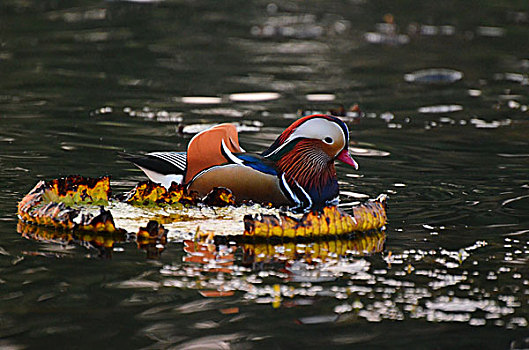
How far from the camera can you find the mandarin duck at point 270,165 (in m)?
8.42

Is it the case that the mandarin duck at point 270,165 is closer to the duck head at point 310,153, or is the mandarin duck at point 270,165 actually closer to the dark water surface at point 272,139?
the duck head at point 310,153

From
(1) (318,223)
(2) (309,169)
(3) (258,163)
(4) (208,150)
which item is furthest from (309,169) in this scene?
(1) (318,223)

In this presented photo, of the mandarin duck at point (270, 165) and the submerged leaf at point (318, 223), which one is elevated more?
the mandarin duck at point (270, 165)

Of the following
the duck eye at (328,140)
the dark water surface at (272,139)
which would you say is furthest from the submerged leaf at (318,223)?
the duck eye at (328,140)

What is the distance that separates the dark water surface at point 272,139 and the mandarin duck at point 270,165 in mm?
421

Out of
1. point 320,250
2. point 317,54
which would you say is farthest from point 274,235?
point 317,54

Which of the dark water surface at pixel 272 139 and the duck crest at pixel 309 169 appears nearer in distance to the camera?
the dark water surface at pixel 272 139

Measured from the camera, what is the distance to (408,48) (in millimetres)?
18906

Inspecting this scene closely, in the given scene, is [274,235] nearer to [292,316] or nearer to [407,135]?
[292,316]

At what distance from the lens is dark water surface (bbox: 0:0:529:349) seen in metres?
5.85

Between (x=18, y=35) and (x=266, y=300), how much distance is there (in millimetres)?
13647

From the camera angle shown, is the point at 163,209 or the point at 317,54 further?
the point at 317,54

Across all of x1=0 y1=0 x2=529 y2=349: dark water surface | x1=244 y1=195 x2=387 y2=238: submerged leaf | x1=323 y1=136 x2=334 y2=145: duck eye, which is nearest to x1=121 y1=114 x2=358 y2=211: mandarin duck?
x1=323 y1=136 x2=334 y2=145: duck eye

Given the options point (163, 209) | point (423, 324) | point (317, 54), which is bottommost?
point (423, 324)
